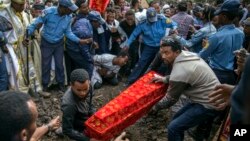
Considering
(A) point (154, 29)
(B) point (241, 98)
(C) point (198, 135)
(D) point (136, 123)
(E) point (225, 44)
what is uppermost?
(B) point (241, 98)

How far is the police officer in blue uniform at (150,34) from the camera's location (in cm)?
701

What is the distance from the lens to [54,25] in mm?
6289

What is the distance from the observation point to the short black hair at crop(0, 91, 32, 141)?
1.95 m

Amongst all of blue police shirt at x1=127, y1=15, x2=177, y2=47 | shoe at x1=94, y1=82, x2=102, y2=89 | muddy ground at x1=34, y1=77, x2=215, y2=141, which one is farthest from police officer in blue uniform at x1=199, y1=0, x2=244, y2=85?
shoe at x1=94, y1=82, x2=102, y2=89

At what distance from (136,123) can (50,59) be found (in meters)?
2.11

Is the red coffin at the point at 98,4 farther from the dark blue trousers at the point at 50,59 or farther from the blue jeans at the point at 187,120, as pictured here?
the blue jeans at the point at 187,120

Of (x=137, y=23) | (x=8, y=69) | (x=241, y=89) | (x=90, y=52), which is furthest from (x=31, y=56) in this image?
(x=241, y=89)

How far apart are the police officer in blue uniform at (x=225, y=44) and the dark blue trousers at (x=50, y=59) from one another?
285cm

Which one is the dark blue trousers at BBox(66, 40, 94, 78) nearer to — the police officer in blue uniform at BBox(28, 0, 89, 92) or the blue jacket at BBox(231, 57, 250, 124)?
the police officer in blue uniform at BBox(28, 0, 89, 92)

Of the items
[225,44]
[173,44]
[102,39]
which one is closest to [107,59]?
[102,39]

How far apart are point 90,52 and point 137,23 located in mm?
1252

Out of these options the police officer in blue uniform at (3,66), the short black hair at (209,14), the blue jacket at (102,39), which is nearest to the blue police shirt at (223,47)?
the short black hair at (209,14)

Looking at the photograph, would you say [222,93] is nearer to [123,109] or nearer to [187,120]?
[187,120]

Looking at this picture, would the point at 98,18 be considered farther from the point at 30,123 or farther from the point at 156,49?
the point at 30,123
